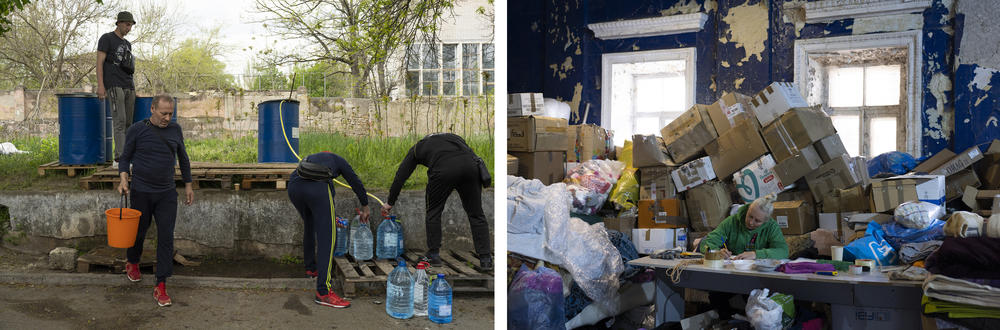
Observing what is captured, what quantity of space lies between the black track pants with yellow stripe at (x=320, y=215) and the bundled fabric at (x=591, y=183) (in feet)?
4.35

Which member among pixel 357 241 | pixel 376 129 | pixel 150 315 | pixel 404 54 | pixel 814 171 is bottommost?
pixel 150 315

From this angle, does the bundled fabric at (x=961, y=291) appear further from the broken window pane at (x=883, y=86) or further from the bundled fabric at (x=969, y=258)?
the broken window pane at (x=883, y=86)

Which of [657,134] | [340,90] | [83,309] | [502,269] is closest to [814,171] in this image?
[657,134]

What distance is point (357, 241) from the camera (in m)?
3.71

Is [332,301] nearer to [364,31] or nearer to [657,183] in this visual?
[364,31]

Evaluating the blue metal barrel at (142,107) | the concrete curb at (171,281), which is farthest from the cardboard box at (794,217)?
the blue metal barrel at (142,107)

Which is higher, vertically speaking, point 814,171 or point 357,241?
point 814,171

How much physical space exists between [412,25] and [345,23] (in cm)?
41

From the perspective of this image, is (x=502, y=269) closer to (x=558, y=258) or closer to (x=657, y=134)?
(x=558, y=258)

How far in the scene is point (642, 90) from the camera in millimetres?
4258

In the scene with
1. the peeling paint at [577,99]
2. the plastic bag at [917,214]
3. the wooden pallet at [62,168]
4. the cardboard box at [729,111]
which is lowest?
the plastic bag at [917,214]

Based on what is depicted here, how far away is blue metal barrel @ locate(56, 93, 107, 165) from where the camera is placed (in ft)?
11.7

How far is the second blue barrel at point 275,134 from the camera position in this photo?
3713mm

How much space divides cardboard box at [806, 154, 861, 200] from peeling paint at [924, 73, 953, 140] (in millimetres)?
501
